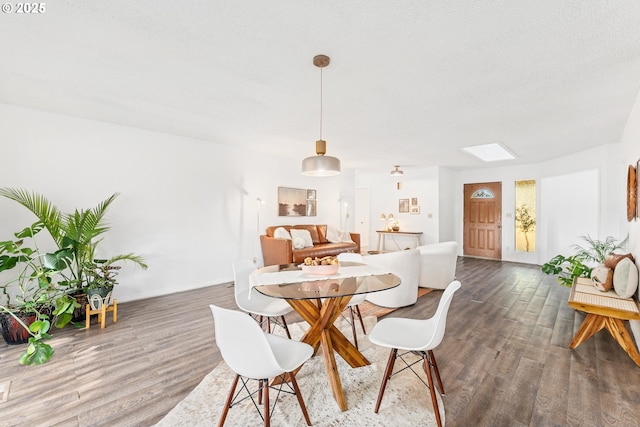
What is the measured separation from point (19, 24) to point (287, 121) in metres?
2.40

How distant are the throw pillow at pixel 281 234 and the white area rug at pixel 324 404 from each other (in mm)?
3209

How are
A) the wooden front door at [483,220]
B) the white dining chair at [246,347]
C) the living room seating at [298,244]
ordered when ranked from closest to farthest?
the white dining chair at [246,347]
the living room seating at [298,244]
the wooden front door at [483,220]

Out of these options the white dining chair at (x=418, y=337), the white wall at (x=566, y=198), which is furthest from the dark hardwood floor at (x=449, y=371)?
the white wall at (x=566, y=198)

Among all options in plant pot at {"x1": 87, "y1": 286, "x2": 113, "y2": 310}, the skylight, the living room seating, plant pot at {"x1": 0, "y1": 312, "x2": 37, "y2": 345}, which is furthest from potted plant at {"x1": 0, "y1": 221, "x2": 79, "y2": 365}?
the skylight

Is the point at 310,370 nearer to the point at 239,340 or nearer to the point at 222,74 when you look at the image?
the point at 239,340

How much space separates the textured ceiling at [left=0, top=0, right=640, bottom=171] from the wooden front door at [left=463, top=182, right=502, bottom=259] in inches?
134

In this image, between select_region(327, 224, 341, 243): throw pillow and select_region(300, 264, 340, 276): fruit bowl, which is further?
select_region(327, 224, 341, 243): throw pillow

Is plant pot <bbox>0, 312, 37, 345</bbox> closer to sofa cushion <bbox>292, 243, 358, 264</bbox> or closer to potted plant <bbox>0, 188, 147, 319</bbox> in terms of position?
potted plant <bbox>0, 188, 147, 319</bbox>

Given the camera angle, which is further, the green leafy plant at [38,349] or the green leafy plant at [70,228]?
the green leafy plant at [70,228]

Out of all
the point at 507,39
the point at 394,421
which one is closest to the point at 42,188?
the point at 394,421

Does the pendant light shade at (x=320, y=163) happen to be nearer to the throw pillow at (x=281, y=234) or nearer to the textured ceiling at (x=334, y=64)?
the textured ceiling at (x=334, y=64)

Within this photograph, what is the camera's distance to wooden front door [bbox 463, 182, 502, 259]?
7.21m

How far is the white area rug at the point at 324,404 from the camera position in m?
1.67

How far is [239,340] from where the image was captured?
1370 mm
